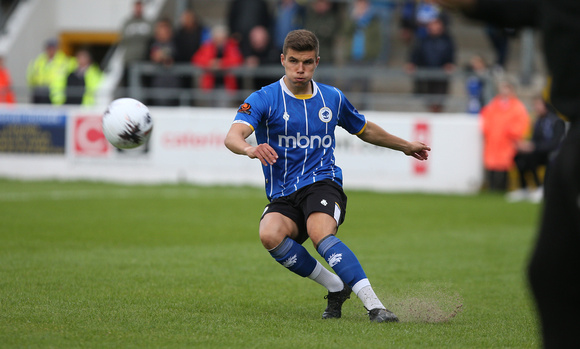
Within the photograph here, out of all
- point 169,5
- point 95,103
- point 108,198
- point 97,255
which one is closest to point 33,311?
Result: point 97,255

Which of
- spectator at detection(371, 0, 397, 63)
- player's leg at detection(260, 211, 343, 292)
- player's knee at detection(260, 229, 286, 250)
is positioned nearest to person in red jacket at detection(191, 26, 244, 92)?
spectator at detection(371, 0, 397, 63)

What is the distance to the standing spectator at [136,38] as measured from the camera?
21.6 m

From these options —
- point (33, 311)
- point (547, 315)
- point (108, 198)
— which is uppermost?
point (547, 315)

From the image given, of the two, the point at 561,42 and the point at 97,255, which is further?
the point at 97,255

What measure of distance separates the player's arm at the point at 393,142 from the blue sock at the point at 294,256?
1.03 meters

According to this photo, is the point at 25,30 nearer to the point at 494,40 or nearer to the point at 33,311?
the point at 494,40

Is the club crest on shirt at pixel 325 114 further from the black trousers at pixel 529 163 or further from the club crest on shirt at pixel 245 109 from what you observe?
the black trousers at pixel 529 163

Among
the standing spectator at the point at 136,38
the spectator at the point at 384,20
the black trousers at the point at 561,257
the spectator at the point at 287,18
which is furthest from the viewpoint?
the standing spectator at the point at 136,38

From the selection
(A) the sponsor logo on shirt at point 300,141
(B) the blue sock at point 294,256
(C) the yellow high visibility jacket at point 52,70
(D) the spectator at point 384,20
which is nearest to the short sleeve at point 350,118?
(A) the sponsor logo on shirt at point 300,141

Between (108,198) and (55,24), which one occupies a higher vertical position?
(55,24)

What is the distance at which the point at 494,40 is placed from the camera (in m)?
20.1

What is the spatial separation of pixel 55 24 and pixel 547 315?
27225mm

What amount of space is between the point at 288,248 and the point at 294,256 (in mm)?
78

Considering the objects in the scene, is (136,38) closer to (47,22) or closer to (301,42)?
(47,22)
